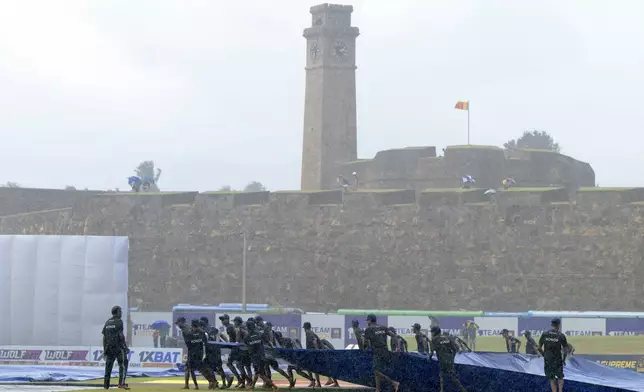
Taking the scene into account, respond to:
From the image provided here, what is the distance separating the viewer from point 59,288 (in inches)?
1623

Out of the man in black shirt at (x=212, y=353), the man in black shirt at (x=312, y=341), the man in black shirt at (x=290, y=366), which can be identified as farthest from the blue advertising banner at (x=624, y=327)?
the man in black shirt at (x=212, y=353)

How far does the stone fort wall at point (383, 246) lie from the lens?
5622 centimetres

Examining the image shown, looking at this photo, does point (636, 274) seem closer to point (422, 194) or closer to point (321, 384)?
point (422, 194)

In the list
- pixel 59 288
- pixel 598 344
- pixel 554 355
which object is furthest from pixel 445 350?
pixel 59 288

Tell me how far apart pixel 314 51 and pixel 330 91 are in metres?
2.24

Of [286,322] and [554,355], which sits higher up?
[286,322]

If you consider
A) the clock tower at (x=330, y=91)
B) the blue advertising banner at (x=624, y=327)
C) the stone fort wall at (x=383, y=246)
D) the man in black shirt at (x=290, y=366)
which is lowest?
the man in black shirt at (x=290, y=366)

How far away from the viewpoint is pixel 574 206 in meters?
56.5

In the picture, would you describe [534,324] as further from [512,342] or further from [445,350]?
[445,350]

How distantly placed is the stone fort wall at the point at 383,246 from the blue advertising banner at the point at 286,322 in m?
11.3

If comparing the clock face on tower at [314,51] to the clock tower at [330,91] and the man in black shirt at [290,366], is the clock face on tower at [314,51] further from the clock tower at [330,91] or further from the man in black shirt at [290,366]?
the man in black shirt at [290,366]

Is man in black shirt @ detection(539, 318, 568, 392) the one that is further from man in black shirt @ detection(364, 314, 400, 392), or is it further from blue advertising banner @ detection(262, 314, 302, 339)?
blue advertising banner @ detection(262, 314, 302, 339)

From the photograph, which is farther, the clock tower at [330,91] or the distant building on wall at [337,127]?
the clock tower at [330,91]

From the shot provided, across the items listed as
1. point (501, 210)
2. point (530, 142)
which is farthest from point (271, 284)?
point (530, 142)
